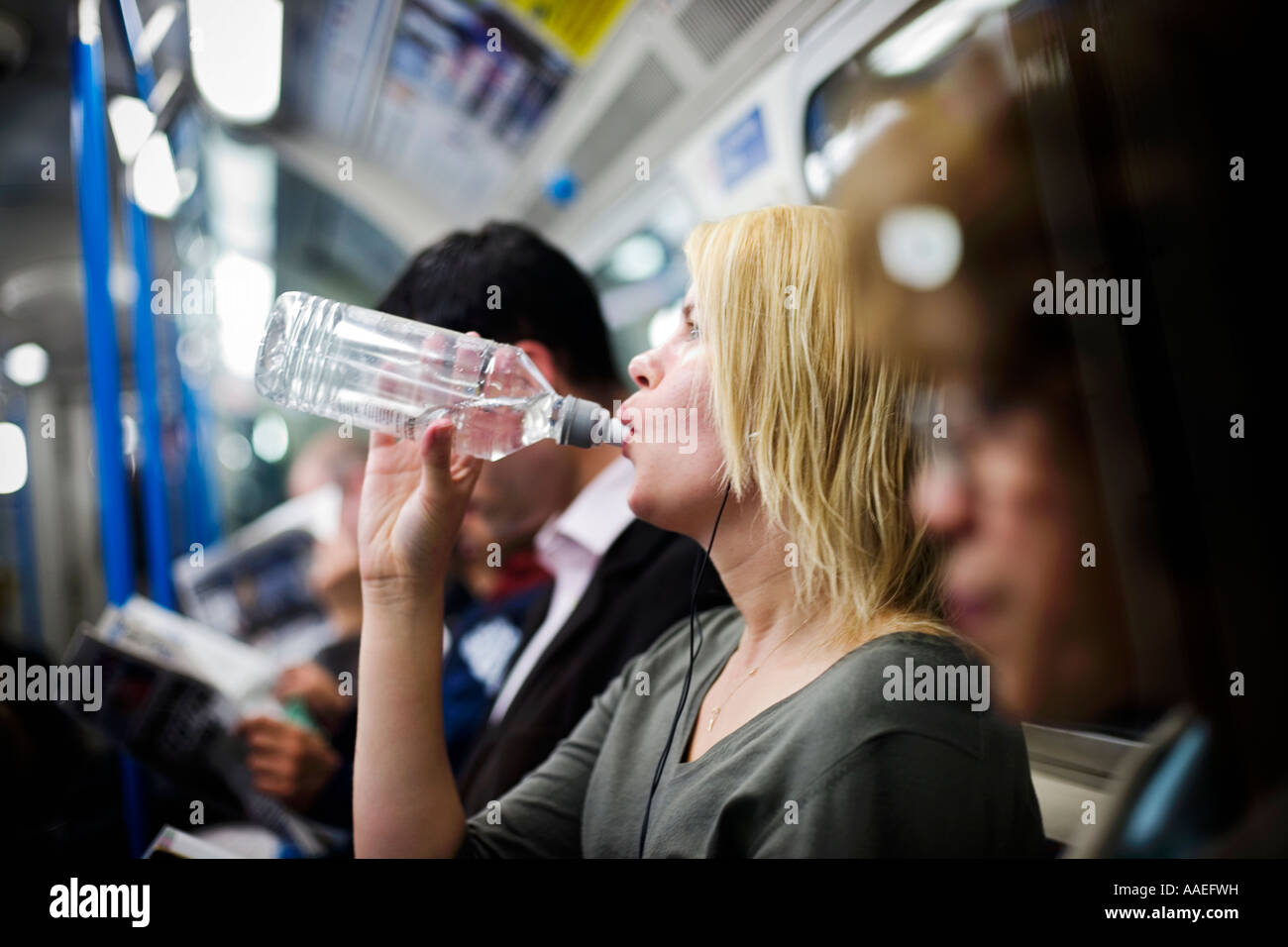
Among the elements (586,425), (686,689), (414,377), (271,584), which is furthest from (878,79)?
(271,584)

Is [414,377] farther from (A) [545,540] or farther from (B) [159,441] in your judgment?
→ (B) [159,441]

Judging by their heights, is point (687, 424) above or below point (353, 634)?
above

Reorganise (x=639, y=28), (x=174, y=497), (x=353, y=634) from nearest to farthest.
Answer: (x=639, y=28), (x=353, y=634), (x=174, y=497)

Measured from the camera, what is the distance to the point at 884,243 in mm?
1230

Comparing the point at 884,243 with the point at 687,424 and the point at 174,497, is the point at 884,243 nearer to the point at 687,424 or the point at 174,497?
the point at 687,424

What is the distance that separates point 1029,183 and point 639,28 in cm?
76

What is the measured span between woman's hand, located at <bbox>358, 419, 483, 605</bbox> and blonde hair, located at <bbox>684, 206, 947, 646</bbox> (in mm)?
414

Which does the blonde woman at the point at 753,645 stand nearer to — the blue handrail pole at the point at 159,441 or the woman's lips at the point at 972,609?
the woman's lips at the point at 972,609

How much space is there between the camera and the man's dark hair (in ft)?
4.71

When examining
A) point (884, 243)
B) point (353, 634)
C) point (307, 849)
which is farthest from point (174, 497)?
point (884, 243)

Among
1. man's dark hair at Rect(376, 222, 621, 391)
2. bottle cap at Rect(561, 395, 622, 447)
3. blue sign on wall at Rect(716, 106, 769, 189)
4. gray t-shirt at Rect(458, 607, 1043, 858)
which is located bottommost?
gray t-shirt at Rect(458, 607, 1043, 858)

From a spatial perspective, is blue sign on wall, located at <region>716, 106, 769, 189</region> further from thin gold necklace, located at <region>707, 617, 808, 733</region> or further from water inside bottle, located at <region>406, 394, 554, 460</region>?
thin gold necklace, located at <region>707, 617, 808, 733</region>

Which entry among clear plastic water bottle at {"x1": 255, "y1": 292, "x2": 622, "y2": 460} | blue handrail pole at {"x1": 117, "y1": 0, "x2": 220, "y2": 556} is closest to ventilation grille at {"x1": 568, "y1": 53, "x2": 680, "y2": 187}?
clear plastic water bottle at {"x1": 255, "y1": 292, "x2": 622, "y2": 460}

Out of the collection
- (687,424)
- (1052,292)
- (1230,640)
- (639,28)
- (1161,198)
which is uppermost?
(639,28)
